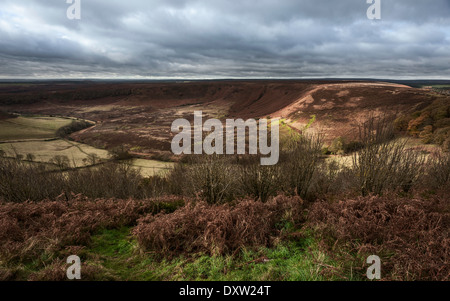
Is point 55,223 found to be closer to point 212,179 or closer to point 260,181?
point 212,179

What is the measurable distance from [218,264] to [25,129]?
64.2 meters

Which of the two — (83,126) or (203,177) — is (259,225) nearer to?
(203,177)

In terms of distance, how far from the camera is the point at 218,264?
12.6ft

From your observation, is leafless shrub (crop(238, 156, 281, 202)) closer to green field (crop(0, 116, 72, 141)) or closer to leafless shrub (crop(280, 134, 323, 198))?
leafless shrub (crop(280, 134, 323, 198))

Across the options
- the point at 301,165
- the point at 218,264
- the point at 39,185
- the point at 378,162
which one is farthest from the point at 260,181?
the point at 39,185

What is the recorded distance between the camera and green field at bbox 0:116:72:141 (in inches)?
1712

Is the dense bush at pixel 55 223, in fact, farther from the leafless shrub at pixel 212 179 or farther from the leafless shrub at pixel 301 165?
the leafless shrub at pixel 301 165

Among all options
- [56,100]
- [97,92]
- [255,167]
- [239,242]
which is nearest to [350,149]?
[255,167]

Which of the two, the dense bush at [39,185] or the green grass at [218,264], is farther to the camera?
the dense bush at [39,185]

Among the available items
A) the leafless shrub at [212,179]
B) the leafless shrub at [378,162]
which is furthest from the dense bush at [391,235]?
the leafless shrub at [212,179]

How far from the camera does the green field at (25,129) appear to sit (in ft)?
143

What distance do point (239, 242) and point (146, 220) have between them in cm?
263

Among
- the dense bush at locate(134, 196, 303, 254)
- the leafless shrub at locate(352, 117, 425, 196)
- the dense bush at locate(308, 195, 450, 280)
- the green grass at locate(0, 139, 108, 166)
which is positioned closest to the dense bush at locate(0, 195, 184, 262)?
the dense bush at locate(134, 196, 303, 254)

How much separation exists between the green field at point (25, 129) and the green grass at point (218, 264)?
5325cm
